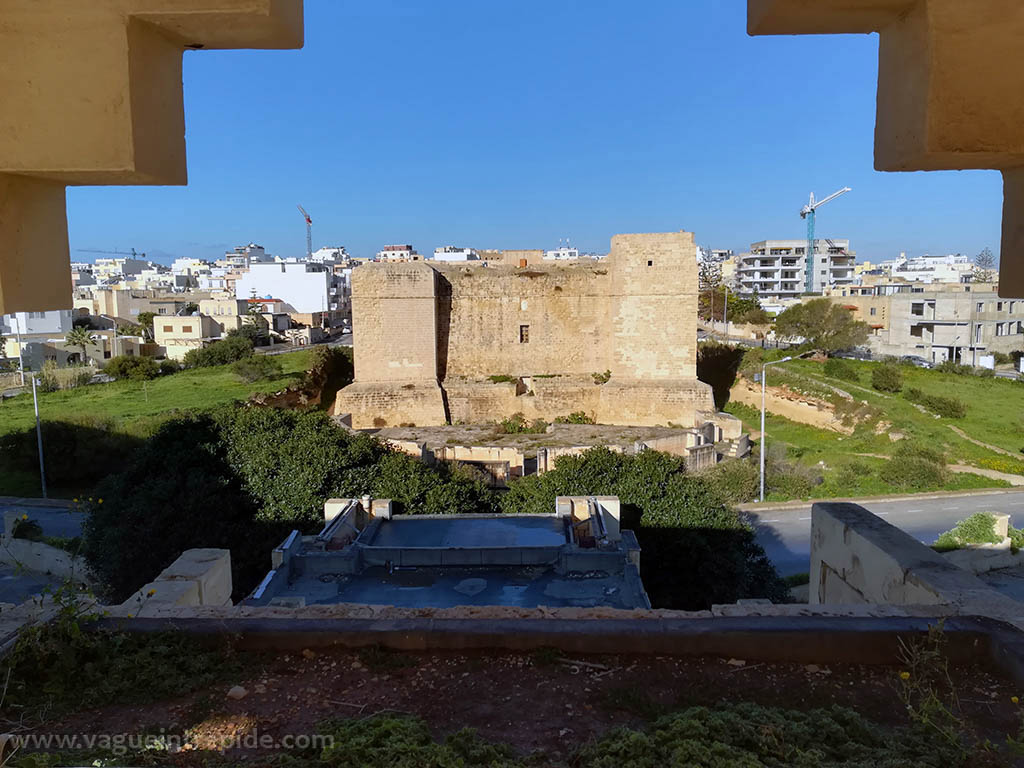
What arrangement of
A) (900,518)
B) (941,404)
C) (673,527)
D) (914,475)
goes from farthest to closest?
(941,404) < (914,475) < (900,518) < (673,527)

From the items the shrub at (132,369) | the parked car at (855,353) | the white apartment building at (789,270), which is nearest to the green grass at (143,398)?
the shrub at (132,369)

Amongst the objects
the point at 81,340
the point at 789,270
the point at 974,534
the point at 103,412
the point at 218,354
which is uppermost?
→ the point at 789,270

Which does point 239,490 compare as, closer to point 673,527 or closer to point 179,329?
point 673,527

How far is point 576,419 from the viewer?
19.4 m

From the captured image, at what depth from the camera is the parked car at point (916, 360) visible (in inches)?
1307

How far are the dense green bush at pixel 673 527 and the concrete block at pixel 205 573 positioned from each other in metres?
7.24

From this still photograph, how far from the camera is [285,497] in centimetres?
1140

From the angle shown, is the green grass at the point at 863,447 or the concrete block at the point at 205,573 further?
the green grass at the point at 863,447

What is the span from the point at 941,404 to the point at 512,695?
2696 cm

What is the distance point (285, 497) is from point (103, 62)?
33.8ft

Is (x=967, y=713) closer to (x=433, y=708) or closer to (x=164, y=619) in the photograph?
(x=433, y=708)

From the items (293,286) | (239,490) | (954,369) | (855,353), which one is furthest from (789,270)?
(239,490)

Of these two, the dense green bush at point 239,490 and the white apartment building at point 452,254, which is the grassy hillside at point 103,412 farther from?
the white apartment building at point 452,254

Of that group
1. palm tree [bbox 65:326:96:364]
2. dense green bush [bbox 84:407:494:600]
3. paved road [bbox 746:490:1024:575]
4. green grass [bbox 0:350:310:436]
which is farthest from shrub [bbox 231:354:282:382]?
paved road [bbox 746:490:1024:575]
